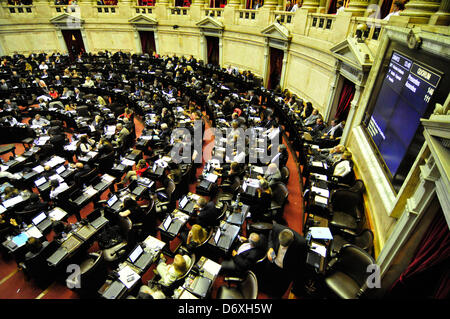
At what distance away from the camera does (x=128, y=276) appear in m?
4.91

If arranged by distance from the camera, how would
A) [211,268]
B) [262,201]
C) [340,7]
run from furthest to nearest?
[340,7]
[262,201]
[211,268]

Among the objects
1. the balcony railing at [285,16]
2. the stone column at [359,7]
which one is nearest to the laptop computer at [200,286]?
the stone column at [359,7]

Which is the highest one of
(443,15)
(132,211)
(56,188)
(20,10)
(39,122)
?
(443,15)

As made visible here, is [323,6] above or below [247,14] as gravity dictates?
above

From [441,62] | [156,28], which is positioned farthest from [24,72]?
[441,62]

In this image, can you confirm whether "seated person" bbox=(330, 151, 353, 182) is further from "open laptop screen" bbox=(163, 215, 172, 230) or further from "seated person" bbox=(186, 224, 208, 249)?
"open laptop screen" bbox=(163, 215, 172, 230)

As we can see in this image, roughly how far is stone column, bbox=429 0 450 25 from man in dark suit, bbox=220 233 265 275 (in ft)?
18.2

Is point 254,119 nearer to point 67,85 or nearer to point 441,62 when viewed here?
point 441,62

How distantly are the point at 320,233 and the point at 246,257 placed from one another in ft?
5.96

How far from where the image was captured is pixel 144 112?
40.1 feet

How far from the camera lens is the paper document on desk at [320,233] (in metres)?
5.46

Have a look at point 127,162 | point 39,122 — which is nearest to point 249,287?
point 127,162

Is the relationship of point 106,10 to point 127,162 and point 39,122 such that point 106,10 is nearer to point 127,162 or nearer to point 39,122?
point 39,122
